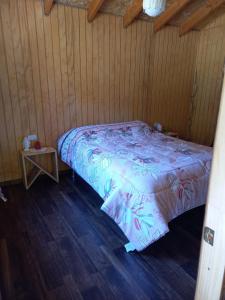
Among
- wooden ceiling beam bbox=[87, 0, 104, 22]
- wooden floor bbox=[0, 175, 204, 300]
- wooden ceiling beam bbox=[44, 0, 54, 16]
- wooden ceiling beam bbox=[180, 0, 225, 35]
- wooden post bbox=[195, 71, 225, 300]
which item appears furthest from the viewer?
wooden ceiling beam bbox=[180, 0, 225, 35]

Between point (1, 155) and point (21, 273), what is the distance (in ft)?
5.77

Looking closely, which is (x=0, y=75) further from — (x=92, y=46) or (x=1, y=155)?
(x=92, y=46)

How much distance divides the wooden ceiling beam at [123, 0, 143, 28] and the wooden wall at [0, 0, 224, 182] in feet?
0.37

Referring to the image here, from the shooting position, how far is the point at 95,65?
320 centimetres

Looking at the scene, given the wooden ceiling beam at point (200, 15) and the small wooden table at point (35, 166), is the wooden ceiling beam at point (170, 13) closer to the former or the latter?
the wooden ceiling beam at point (200, 15)

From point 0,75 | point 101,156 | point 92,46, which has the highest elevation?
point 92,46

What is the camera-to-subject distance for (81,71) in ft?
10.2

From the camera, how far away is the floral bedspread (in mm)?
1662

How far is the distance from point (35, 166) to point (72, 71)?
1.48 metres

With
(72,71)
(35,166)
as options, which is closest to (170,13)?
(72,71)

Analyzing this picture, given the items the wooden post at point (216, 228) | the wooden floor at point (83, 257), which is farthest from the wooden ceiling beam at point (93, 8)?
the wooden post at point (216, 228)

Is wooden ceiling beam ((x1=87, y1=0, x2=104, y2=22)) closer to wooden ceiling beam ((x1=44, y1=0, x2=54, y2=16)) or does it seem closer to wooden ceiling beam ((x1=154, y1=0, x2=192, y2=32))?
wooden ceiling beam ((x1=44, y1=0, x2=54, y2=16))

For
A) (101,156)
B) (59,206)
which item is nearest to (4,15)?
(101,156)

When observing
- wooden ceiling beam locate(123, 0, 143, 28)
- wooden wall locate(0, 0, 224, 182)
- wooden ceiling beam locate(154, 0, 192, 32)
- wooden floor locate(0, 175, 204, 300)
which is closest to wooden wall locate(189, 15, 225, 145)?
wooden wall locate(0, 0, 224, 182)
